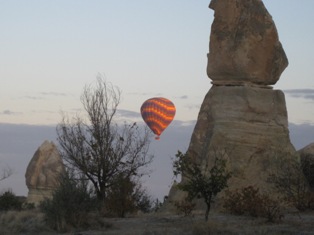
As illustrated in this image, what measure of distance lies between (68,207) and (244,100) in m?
9.93

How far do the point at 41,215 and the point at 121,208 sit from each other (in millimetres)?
5455

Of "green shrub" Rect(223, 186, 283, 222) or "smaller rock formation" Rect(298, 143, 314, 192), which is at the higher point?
"smaller rock formation" Rect(298, 143, 314, 192)

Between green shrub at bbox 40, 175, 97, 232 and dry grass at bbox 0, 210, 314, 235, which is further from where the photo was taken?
green shrub at bbox 40, 175, 97, 232

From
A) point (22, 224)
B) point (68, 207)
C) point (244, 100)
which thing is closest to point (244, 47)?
point (244, 100)

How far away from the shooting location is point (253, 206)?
2050 cm

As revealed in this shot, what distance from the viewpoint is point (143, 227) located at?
18.2 metres

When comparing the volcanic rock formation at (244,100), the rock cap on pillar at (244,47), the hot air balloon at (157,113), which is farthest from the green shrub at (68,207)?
the hot air balloon at (157,113)

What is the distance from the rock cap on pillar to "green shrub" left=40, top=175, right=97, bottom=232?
9.50m

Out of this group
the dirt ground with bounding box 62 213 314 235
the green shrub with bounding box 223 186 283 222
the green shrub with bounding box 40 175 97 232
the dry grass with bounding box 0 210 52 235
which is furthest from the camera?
the green shrub with bounding box 223 186 283 222

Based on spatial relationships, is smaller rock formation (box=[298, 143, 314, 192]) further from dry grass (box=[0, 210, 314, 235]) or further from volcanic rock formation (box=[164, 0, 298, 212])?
dry grass (box=[0, 210, 314, 235])

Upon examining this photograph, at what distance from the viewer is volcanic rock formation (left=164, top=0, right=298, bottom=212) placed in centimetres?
2584

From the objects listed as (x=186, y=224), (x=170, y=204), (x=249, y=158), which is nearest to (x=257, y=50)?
(x=249, y=158)

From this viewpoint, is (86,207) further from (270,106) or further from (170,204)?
(270,106)

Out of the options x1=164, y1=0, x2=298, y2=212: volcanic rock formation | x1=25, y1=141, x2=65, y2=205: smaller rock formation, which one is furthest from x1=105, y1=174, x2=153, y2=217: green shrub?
x1=25, y1=141, x2=65, y2=205: smaller rock formation
